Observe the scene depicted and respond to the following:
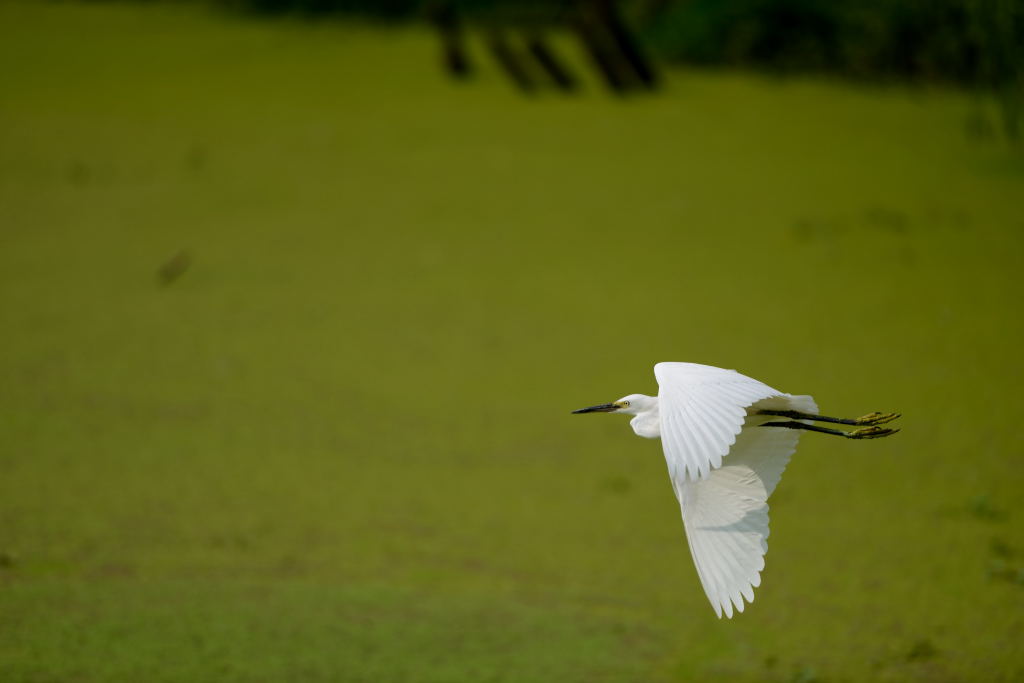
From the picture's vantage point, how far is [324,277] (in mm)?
3137

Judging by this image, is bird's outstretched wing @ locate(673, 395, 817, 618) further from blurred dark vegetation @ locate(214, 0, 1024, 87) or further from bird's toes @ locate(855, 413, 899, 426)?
blurred dark vegetation @ locate(214, 0, 1024, 87)

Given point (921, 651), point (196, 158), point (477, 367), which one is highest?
point (921, 651)

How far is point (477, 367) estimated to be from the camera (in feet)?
8.86

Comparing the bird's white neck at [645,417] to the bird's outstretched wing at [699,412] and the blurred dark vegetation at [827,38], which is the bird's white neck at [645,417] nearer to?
the bird's outstretched wing at [699,412]

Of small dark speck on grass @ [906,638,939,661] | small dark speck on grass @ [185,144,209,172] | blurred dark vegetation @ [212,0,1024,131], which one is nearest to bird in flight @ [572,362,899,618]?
small dark speck on grass @ [906,638,939,661]

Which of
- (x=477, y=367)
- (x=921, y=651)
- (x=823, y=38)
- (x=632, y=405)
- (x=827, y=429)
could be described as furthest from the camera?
(x=823, y=38)

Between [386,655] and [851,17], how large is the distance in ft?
10.5

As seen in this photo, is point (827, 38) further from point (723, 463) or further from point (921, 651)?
point (723, 463)

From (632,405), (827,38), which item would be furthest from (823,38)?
(632,405)

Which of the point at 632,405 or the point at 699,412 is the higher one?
the point at 699,412

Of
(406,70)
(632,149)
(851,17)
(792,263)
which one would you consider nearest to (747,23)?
(851,17)

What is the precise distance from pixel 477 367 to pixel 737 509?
133 centimetres

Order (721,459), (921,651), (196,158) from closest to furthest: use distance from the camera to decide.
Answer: (721,459) → (921,651) → (196,158)

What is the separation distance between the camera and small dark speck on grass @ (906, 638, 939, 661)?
183cm
